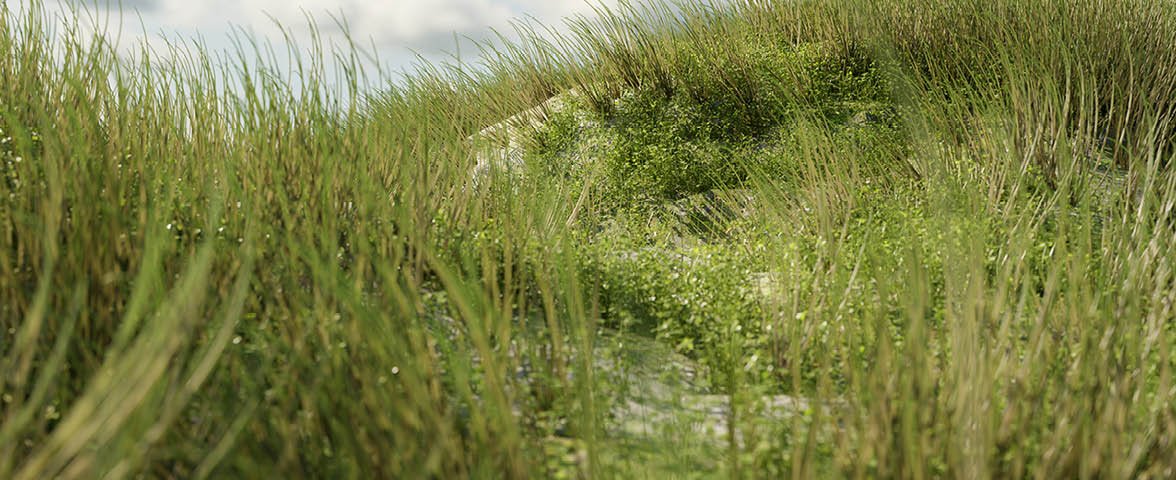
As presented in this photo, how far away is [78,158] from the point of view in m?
2.65

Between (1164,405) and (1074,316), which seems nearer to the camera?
(1164,405)

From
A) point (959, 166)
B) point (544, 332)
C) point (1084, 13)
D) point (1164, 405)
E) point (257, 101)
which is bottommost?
point (1164, 405)

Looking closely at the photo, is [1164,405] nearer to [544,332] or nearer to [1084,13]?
[544,332]

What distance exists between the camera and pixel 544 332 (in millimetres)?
2713

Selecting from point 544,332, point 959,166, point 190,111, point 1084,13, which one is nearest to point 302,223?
point 544,332

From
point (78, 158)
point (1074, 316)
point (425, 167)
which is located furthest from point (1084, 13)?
point (78, 158)

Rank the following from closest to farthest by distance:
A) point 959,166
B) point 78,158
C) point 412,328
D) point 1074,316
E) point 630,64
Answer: point 412,328
point 1074,316
point 78,158
point 959,166
point 630,64

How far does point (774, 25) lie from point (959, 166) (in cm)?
351

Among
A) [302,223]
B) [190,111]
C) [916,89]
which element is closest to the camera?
[302,223]

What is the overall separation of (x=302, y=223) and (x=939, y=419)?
2058 mm

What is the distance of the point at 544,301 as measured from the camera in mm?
2645

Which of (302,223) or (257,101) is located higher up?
(257,101)

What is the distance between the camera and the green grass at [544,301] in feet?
6.12

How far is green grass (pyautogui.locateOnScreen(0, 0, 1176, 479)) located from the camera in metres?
1.87
